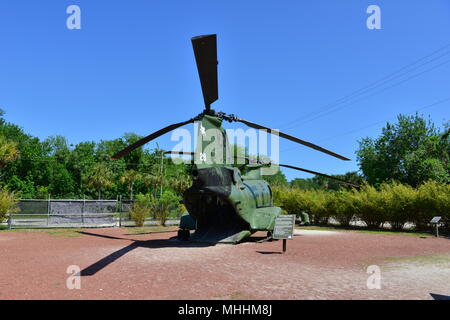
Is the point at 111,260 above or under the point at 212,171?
under

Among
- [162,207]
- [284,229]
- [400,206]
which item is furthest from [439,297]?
A: [162,207]

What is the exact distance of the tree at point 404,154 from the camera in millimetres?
35500

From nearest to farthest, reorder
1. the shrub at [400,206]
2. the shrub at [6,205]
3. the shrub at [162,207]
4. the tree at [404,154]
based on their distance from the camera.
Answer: the shrub at [6,205], the shrub at [400,206], the shrub at [162,207], the tree at [404,154]

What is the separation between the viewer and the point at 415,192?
2050 centimetres

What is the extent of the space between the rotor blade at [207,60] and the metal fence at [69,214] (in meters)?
14.7

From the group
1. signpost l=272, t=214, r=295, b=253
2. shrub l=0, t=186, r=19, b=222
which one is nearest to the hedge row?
signpost l=272, t=214, r=295, b=253

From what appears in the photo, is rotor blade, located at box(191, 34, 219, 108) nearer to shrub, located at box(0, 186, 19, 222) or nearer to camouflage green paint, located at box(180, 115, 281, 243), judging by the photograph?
camouflage green paint, located at box(180, 115, 281, 243)

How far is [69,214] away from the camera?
20.8m

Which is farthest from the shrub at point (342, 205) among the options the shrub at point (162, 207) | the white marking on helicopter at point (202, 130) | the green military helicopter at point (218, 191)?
the white marking on helicopter at point (202, 130)

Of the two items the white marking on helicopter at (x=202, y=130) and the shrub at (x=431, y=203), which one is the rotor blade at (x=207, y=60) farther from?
Answer: the shrub at (x=431, y=203)

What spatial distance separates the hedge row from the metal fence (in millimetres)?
11705
